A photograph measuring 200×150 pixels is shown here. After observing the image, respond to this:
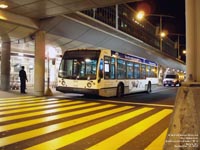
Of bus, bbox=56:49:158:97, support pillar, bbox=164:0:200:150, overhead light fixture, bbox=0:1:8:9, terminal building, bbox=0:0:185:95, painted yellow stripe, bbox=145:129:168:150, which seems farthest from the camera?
bus, bbox=56:49:158:97

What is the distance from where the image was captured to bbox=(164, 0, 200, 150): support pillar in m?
4.40

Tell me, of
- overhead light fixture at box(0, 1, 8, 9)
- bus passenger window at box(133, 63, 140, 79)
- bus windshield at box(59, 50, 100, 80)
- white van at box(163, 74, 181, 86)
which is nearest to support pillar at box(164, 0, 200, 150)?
bus windshield at box(59, 50, 100, 80)

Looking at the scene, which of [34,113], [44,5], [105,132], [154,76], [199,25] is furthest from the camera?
[154,76]

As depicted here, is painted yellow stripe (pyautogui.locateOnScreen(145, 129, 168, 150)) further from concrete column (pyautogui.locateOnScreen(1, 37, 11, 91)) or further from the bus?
concrete column (pyautogui.locateOnScreen(1, 37, 11, 91))

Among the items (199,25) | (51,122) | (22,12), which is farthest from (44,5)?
(199,25)

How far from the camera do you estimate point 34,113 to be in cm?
975

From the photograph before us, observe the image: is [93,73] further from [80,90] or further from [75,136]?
[75,136]

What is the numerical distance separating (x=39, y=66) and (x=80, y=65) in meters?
3.53

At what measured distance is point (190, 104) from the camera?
4.60 m

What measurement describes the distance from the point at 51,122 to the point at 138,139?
122 inches

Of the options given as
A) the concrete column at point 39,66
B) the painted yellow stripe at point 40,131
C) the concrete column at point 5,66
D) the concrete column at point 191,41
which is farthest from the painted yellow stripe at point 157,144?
the concrete column at point 5,66

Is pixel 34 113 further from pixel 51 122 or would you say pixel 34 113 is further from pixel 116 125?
pixel 116 125

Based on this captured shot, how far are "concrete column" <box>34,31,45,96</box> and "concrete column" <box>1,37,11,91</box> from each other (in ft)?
13.2

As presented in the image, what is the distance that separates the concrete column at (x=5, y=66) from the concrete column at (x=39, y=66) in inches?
158
